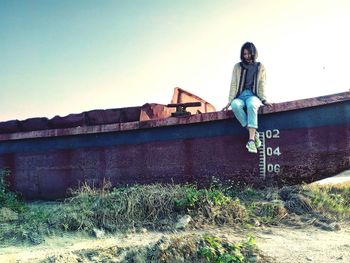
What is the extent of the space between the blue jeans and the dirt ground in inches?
62.3

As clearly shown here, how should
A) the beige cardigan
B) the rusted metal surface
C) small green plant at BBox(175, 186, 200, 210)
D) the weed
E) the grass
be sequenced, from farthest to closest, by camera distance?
the rusted metal surface → the weed → the beige cardigan → small green plant at BBox(175, 186, 200, 210) → the grass

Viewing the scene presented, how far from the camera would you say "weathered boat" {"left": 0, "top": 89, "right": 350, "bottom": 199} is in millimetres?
5301

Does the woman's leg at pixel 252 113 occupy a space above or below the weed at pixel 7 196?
above

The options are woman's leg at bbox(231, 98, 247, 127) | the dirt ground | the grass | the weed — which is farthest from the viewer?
the weed

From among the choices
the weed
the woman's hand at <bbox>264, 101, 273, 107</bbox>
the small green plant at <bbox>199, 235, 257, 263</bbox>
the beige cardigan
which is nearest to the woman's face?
the beige cardigan

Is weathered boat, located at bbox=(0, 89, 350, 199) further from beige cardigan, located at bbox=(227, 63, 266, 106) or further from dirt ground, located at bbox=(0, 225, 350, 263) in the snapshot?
dirt ground, located at bbox=(0, 225, 350, 263)

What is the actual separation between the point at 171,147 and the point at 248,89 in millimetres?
1442

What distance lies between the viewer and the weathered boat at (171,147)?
5.30 meters

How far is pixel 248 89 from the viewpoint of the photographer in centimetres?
572

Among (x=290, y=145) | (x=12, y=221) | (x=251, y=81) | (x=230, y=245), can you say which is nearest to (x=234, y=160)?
(x=290, y=145)

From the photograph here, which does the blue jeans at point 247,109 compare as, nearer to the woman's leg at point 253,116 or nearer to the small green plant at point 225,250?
the woman's leg at point 253,116

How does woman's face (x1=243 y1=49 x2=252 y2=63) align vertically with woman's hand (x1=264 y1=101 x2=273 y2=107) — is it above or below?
above

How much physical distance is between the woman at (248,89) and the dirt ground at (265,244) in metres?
1.60

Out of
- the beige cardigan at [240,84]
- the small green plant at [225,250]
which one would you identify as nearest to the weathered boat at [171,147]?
the beige cardigan at [240,84]
